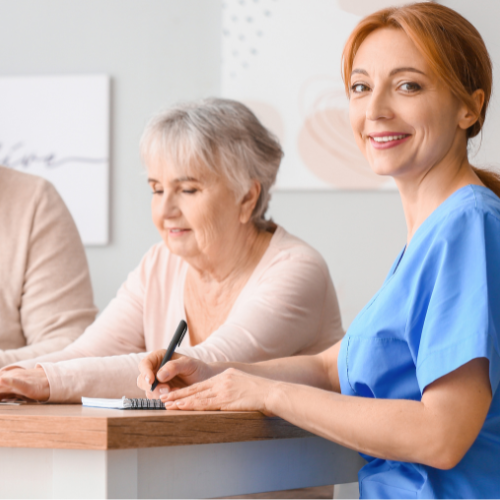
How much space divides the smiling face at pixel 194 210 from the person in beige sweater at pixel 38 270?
0.36 m

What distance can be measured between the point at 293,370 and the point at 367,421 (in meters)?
0.39

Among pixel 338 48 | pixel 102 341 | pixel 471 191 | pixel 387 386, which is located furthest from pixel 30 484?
pixel 338 48

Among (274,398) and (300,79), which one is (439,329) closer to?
(274,398)

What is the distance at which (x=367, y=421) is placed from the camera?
838 mm

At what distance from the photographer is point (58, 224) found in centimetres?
192

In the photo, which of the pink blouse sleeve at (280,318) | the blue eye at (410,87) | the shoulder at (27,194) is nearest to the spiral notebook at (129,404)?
the pink blouse sleeve at (280,318)

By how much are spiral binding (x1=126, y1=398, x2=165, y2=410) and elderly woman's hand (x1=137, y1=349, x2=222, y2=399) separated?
→ 0.08 meters

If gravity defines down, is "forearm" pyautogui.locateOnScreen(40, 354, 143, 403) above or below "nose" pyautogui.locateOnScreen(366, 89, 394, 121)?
below

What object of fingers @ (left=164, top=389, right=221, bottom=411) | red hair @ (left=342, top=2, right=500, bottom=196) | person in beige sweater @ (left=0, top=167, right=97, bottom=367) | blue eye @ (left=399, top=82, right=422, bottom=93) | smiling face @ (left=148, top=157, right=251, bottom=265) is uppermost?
red hair @ (left=342, top=2, right=500, bottom=196)

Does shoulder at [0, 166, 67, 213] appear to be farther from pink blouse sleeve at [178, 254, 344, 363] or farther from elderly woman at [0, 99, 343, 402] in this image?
pink blouse sleeve at [178, 254, 344, 363]

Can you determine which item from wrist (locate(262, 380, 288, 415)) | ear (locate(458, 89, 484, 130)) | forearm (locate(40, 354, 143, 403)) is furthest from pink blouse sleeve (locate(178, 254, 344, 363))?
ear (locate(458, 89, 484, 130))

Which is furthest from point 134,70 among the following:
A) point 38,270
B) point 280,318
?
point 280,318

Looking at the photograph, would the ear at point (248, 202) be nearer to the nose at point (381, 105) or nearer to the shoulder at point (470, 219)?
the nose at point (381, 105)

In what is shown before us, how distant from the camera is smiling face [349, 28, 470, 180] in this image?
0.98 meters
